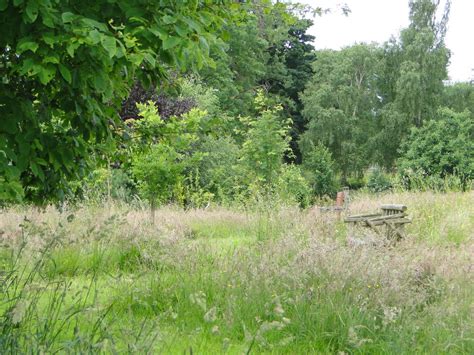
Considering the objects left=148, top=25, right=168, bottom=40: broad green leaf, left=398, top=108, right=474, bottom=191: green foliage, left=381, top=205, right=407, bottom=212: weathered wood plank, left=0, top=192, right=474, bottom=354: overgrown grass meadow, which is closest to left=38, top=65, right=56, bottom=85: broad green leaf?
left=148, top=25, right=168, bottom=40: broad green leaf

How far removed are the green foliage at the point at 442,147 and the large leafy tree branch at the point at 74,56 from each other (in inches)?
1199

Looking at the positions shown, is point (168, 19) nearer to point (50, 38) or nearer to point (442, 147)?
point (50, 38)

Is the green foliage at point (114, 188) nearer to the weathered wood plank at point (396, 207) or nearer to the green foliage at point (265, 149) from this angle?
the green foliage at point (265, 149)

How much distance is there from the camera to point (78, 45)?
1.99 m

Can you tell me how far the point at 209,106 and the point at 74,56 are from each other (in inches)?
718

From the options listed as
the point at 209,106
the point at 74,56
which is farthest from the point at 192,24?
the point at 209,106

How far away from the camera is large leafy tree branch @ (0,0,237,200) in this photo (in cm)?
204

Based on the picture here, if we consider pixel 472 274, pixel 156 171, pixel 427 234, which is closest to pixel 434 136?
pixel 427 234

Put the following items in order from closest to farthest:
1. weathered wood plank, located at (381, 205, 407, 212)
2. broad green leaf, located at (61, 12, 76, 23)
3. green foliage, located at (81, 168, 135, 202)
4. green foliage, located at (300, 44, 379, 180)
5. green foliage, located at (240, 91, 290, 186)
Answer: broad green leaf, located at (61, 12, 76, 23) < weathered wood plank, located at (381, 205, 407, 212) < green foliage, located at (81, 168, 135, 202) < green foliage, located at (240, 91, 290, 186) < green foliage, located at (300, 44, 379, 180)

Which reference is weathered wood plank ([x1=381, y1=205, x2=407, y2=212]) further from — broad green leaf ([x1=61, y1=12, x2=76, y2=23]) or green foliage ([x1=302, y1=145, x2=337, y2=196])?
green foliage ([x1=302, y1=145, x2=337, y2=196])

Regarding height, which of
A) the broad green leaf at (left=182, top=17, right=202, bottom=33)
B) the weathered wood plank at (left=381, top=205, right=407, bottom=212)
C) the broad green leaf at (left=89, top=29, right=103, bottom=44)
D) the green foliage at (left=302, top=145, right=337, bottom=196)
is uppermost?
the broad green leaf at (left=182, top=17, right=202, bottom=33)

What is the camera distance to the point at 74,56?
2.27 m

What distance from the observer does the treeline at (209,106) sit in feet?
7.30

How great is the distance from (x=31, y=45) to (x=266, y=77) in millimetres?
37745
